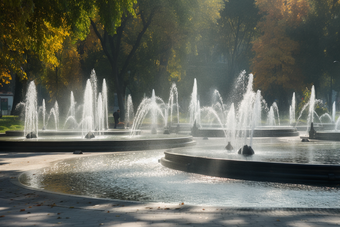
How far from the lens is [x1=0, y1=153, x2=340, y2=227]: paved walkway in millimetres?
5715

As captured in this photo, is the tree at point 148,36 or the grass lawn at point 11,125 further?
the tree at point 148,36

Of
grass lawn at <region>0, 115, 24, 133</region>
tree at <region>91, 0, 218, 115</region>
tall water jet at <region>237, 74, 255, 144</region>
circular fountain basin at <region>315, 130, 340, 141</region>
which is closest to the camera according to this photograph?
tall water jet at <region>237, 74, 255, 144</region>

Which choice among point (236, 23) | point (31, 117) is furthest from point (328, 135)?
point (236, 23)

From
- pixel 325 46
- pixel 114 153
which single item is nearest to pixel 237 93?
pixel 325 46

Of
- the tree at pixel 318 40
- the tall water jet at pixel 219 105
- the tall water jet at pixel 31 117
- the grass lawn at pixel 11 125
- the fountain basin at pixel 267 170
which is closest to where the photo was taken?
the fountain basin at pixel 267 170

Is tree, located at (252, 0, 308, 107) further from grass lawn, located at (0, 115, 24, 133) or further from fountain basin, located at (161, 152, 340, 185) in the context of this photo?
fountain basin, located at (161, 152, 340, 185)

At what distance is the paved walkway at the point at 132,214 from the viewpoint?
5715 millimetres

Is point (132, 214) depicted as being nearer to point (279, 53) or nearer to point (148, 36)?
point (148, 36)

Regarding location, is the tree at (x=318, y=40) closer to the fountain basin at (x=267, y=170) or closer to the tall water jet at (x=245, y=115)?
the tall water jet at (x=245, y=115)

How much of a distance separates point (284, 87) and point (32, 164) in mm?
44013

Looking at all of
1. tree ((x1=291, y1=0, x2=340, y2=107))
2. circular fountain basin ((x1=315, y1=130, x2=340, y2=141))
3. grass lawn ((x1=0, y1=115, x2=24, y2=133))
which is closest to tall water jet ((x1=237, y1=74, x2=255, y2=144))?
circular fountain basin ((x1=315, y1=130, x2=340, y2=141))

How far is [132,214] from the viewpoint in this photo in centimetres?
624

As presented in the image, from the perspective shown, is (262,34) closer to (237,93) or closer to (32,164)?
(237,93)

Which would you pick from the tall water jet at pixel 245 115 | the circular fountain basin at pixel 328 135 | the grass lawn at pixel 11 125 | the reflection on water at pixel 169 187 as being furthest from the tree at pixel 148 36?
the reflection on water at pixel 169 187
